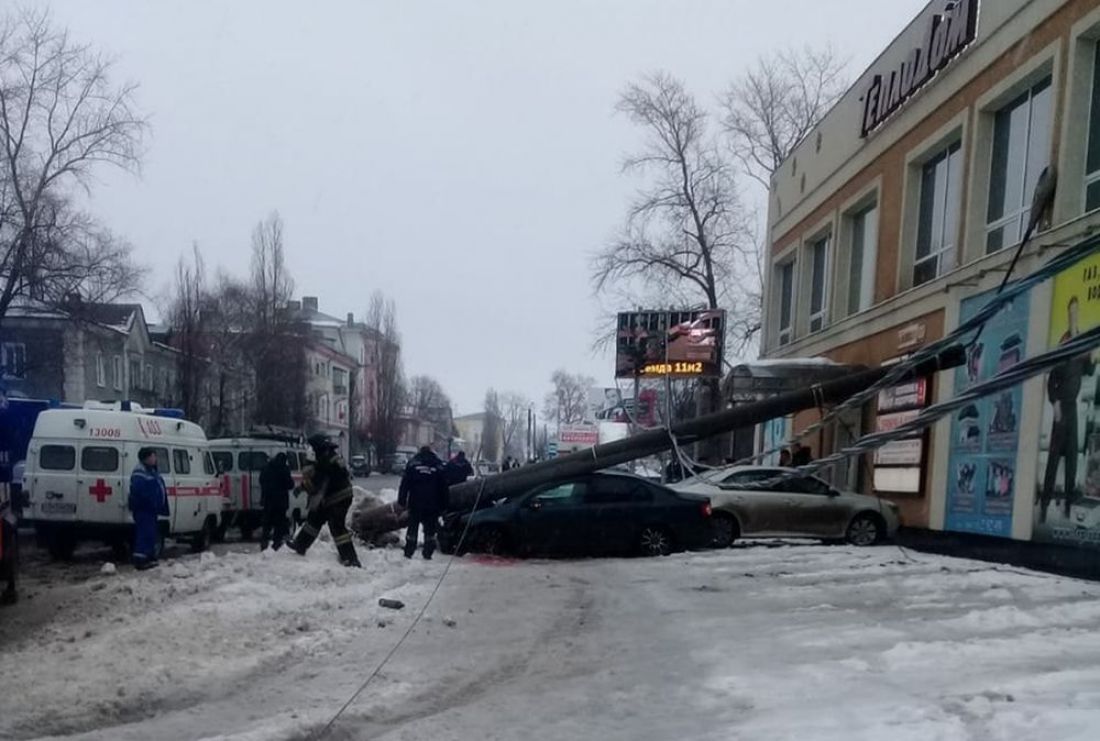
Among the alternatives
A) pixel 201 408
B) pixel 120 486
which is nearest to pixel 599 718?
pixel 120 486

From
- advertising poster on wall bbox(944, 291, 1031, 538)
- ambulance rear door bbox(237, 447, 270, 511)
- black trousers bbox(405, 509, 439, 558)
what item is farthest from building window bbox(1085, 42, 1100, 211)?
ambulance rear door bbox(237, 447, 270, 511)

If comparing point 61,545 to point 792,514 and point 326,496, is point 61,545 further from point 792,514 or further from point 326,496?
point 792,514

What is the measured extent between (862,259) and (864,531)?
6.63 meters

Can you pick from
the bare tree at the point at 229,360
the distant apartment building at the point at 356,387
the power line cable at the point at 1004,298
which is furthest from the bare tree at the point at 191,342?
the power line cable at the point at 1004,298

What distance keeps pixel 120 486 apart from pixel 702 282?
30.0 m

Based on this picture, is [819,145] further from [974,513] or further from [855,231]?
[974,513]

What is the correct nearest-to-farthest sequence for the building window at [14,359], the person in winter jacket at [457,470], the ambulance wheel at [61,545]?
the ambulance wheel at [61,545], the person in winter jacket at [457,470], the building window at [14,359]

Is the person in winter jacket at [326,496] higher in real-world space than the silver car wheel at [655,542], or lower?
higher

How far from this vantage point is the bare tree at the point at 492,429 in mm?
117125

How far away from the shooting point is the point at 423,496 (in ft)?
46.9

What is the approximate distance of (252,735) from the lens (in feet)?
18.5

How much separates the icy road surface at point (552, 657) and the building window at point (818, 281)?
11.7m

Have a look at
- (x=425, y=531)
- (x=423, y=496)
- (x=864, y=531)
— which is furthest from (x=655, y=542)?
(x=864, y=531)

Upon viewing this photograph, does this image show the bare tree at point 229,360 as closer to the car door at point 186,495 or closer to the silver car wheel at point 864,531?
the car door at point 186,495
